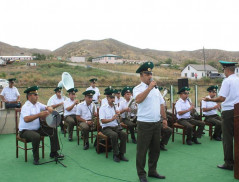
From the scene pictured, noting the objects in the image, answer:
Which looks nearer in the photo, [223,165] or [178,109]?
[223,165]

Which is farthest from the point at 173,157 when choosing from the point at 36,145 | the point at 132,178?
the point at 36,145

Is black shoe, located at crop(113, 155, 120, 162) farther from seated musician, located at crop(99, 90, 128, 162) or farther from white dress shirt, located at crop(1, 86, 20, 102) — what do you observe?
white dress shirt, located at crop(1, 86, 20, 102)

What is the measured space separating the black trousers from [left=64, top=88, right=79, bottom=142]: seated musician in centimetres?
160

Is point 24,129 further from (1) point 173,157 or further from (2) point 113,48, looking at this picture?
(2) point 113,48

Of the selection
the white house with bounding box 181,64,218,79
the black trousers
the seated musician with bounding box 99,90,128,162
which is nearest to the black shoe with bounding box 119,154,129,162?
the seated musician with bounding box 99,90,128,162

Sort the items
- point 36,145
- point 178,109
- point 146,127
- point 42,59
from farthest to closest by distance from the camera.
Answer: point 42,59 < point 178,109 < point 36,145 < point 146,127

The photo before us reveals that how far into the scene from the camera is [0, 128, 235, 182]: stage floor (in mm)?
4375

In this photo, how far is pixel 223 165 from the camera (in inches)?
185

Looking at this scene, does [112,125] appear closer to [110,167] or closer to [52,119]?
[110,167]

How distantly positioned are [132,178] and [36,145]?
208 centimetres

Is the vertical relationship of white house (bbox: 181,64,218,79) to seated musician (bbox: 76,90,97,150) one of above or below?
above

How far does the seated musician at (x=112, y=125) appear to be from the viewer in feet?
17.7

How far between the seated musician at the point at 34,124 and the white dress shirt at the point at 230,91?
319 cm

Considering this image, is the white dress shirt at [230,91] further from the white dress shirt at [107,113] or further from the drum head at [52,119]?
the drum head at [52,119]
